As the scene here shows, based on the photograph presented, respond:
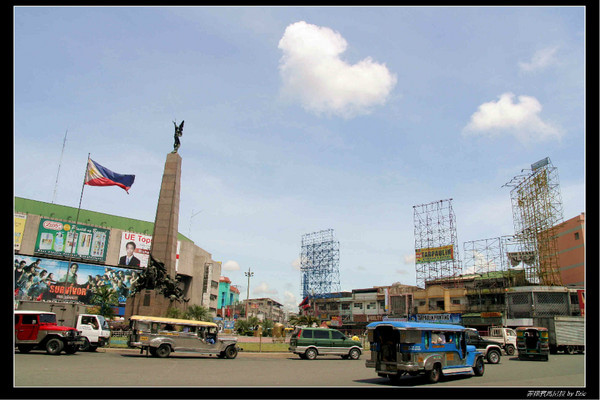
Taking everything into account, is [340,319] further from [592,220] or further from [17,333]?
[592,220]

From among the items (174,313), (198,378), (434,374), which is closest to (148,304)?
(174,313)

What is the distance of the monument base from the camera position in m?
26.9

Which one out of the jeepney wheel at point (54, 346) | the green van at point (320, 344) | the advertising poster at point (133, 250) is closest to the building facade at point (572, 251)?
the green van at point (320, 344)

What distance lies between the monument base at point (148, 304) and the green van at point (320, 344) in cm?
964

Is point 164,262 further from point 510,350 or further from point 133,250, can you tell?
point 133,250

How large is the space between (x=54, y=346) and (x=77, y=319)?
12.0ft

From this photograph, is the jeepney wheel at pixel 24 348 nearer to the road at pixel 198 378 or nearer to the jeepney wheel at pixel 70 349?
the jeepney wheel at pixel 70 349

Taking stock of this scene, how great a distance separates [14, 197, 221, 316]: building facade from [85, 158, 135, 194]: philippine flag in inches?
1258

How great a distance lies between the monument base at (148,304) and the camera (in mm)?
26942

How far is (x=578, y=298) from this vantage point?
5016 centimetres

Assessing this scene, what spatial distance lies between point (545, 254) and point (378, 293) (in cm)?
3062

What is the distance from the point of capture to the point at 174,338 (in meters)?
19.5

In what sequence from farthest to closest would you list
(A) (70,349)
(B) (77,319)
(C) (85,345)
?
(B) (77,319) → (C) (85,345) → (A) (70,349)

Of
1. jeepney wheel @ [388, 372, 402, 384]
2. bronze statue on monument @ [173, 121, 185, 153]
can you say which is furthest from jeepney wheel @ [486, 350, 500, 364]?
bronze statue on monument @ [173, 121, 185, 153]
